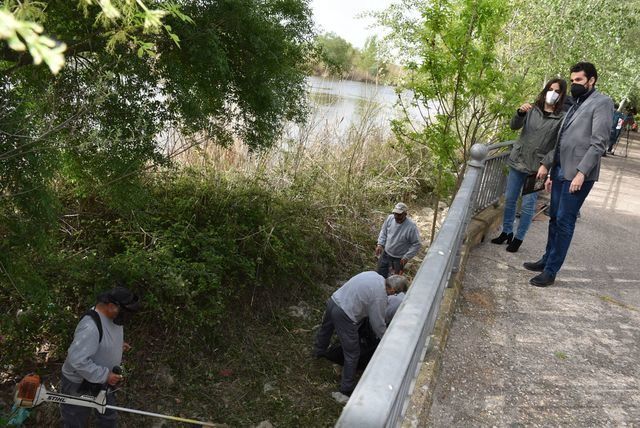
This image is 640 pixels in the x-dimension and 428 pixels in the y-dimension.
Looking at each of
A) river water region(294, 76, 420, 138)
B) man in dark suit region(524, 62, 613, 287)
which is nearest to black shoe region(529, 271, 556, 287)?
man in dark suit region(524, 62, 613, 287)

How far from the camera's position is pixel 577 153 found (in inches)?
158

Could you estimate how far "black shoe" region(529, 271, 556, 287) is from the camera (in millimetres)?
4367

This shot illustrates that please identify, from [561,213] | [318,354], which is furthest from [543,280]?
[318,354]

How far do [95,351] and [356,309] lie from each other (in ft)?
8.14

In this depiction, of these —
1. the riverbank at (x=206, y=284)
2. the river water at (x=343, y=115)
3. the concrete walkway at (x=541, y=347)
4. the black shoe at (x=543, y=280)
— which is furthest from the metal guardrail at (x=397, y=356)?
the river water at (x=343, y=115)

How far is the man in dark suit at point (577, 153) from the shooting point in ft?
12.7

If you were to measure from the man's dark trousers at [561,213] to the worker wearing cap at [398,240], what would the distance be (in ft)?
7.66

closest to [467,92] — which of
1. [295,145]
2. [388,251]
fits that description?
[388,251]

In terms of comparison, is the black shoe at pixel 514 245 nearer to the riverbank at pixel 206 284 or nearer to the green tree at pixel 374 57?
the riverbank at pixel 206 284

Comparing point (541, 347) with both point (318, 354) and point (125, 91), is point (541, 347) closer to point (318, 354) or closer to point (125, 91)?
point (318, 354)

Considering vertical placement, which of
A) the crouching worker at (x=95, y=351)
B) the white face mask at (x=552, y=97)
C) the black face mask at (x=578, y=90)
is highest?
the black face mask at (x=578, y=90)

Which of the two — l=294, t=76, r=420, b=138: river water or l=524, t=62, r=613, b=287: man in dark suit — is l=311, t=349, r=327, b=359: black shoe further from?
l=294, t=76, r=420, b=138: river water

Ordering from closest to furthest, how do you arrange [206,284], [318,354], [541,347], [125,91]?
1. [541,347]
2. [125,91]
3. [206,284]
4. [318,354]

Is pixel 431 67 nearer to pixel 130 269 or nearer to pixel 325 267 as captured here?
pixel 325 267
